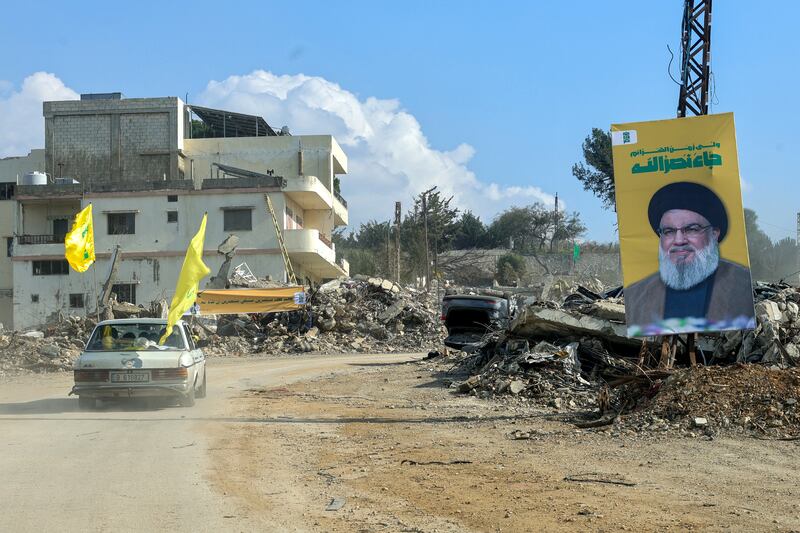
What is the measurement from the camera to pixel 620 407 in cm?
1151

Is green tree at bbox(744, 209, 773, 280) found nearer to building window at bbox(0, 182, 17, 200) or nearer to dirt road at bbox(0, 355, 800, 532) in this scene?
dirt road at bbox(0, 355, 800, 532)

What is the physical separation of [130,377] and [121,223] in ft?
125

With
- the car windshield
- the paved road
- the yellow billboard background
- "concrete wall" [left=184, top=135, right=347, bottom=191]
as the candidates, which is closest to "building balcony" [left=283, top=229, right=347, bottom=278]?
"concrete wall" [left=184, top=135, right=347, bottom=191]

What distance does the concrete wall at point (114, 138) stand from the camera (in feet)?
178

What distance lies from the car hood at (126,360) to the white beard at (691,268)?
25.5 ft

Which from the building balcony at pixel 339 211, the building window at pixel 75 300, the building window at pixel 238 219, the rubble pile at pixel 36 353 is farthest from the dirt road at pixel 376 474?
the building balcony at pixel 339 211

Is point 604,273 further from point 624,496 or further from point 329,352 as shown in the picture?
point 624,496

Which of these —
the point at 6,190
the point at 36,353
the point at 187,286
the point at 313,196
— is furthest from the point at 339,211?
the point at 187,286

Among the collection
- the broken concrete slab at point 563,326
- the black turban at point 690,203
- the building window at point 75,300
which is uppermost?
the black turban at point 690,203

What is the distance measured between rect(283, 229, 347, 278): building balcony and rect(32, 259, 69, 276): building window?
13254 mm

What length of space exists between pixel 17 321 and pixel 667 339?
44.9m

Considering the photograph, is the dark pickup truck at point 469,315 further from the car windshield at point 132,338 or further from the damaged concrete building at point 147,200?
the damaged concrete building at point 147,200

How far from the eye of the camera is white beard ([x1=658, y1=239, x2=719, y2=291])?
1183 centimetres

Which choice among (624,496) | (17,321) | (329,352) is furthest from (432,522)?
(17,321)
